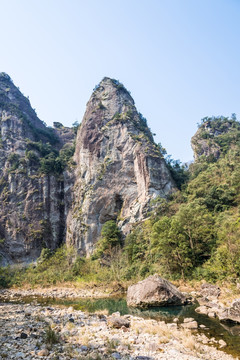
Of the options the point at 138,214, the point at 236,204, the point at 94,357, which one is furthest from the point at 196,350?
the point at 138,214

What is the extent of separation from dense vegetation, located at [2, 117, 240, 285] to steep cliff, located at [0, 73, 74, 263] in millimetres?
6386

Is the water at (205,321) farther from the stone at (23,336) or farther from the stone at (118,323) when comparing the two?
the stone at (23,336)

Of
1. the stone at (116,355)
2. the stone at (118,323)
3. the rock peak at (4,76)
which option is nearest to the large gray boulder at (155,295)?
the stone at (118,323)

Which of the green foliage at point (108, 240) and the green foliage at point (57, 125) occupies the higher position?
the green foliage at point (57, 125)

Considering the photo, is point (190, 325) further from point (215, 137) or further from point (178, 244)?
point (215, 137)

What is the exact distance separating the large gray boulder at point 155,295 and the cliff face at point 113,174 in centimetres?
2545

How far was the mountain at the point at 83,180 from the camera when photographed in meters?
47.2

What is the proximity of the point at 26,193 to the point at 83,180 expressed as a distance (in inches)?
575

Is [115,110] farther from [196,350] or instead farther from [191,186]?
[196,350]

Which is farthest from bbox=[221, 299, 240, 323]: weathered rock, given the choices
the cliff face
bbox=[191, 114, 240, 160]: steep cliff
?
bbox=[191, 114, 240, 160]: steep cliff

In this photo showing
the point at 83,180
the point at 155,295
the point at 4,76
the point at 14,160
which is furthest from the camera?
the point at 4,76

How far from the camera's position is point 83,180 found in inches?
2140

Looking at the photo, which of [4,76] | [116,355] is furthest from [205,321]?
[4,76]

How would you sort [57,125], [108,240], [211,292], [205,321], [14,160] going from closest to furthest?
[205,321]
[211,292]
[108,240]
[14,160]
[57,125]
